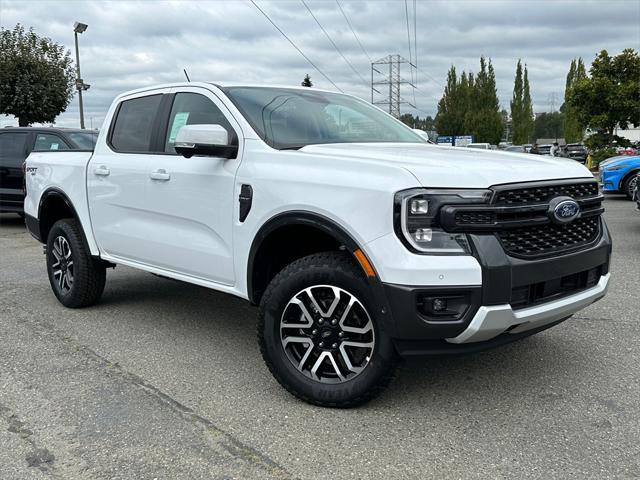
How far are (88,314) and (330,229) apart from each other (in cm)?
315

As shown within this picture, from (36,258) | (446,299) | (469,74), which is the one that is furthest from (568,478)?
(469,74)

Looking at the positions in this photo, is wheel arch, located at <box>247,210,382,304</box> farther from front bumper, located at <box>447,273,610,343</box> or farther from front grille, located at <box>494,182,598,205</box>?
front grille, located at <box>494,182,598,205</box>

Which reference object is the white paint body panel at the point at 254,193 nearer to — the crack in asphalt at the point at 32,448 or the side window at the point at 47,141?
the crack in asphalt at the point at 32,448

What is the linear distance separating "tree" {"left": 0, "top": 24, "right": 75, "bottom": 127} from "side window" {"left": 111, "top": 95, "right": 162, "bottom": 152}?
20436mm

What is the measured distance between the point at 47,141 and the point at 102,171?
6931mm

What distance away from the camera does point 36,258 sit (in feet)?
28.1

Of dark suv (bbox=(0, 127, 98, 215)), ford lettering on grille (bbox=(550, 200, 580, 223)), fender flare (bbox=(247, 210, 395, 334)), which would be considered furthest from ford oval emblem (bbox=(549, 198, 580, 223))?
dark suv (bbox=(0, 127, 98, 215))

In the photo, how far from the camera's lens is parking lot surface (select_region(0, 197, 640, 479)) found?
9.57 feet

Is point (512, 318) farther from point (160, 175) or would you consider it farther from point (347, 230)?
point (160, 175)

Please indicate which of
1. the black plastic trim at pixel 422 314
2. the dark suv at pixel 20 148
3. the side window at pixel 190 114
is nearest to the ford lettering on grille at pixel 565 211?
the black plastic trim at pixel 422 314

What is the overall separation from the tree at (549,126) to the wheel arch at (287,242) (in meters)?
147

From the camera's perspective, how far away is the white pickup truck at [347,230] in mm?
3041

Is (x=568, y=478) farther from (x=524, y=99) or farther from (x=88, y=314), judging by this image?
(x=524, y=99)

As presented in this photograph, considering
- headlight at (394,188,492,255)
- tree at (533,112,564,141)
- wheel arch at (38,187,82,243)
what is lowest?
wheel arch at (38,187,82,243)
